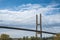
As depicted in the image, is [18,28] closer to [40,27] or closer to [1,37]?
[1,37]

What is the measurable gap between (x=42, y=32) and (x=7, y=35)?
1.15 m

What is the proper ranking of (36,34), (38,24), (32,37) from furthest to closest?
(38,24) → (36,34) → (32,37)

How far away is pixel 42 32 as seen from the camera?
22.1ft

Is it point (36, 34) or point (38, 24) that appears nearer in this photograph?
point (36, 34)

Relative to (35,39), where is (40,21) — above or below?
above

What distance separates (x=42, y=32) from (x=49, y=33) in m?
0.32

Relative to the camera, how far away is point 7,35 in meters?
6.33

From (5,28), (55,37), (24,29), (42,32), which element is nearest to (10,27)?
(5,28)

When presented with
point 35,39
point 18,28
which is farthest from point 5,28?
point 35,39

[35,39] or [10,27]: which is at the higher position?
[10,27]

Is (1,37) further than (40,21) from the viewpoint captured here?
No

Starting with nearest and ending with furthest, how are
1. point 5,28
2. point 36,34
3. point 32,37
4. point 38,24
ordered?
point 5,28 < point 32,37 < point 36,34 < point 38,24

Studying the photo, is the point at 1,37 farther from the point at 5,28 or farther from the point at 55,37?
the point at 55,37

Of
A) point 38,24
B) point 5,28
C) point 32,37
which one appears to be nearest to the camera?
point 5,28
